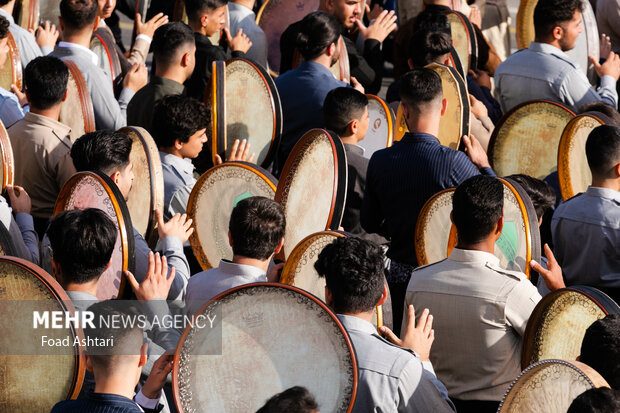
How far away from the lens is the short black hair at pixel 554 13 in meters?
6.90

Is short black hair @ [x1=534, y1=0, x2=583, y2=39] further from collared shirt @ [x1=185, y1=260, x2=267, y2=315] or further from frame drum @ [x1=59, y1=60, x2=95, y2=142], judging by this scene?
collared shirt @ [x1=185, y1=260, x2=267, y2=315]

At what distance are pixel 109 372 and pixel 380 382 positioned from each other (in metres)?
0.91

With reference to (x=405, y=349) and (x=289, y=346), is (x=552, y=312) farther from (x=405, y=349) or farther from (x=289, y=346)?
(x=289, y=346)

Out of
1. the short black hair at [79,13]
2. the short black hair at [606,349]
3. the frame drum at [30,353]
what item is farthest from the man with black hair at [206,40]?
the short black hair at [606,349]

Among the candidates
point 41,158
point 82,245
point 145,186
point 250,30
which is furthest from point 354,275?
point 250,30

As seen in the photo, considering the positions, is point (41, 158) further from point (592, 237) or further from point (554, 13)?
point (554, 13)

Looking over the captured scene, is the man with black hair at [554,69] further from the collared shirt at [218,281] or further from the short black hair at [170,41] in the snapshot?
the collared shirt at [218,281]

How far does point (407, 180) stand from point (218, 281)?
1.38 meters

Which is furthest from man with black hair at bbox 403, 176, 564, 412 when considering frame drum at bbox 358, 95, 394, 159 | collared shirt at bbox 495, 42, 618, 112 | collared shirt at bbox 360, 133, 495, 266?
collared shirt at bbox 495, 42, 618, 112

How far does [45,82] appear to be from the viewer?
209 inches

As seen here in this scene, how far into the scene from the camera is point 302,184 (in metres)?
5.02

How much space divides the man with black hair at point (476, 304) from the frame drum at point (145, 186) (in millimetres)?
1367

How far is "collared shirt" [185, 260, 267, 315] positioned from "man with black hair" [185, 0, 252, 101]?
3.14 meters

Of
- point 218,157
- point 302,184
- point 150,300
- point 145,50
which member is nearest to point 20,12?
A: point 145,50
